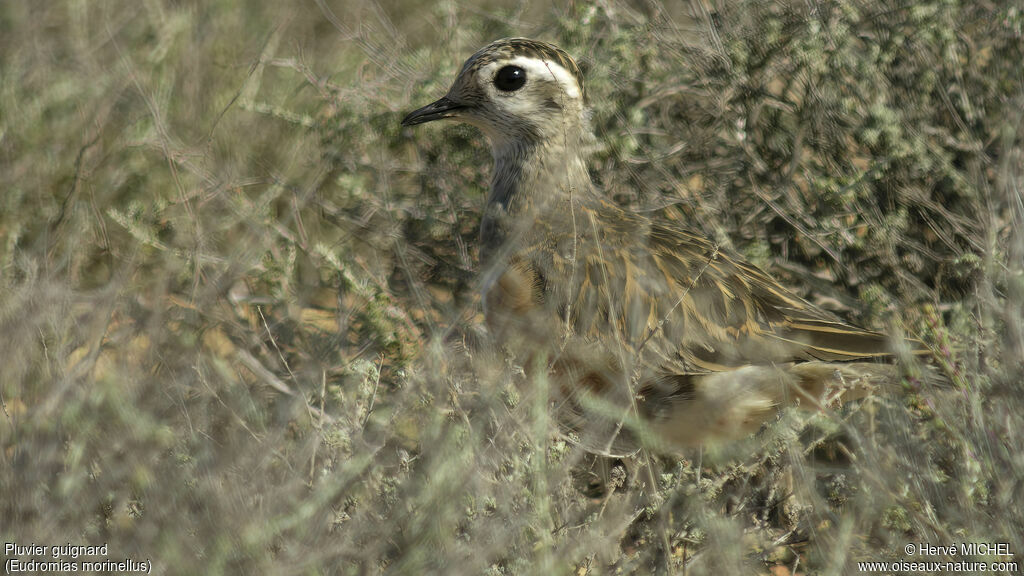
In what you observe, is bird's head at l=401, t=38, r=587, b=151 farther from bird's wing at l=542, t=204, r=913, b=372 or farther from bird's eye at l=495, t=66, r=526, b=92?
bird's wing at l=542, t=204, r=913, b=372

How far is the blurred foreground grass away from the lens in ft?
8.80

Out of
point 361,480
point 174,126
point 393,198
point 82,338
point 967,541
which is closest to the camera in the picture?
point 967,541

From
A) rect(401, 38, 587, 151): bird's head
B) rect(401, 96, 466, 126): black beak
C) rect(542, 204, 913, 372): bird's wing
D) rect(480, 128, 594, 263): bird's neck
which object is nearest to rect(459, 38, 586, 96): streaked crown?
rect(401, 38, 587, 151): bird's head

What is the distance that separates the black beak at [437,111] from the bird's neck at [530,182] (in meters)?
0.29

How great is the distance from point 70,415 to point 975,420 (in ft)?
9.01

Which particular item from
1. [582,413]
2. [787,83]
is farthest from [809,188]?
[582,413]

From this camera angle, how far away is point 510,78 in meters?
4.32

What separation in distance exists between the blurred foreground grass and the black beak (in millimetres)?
366

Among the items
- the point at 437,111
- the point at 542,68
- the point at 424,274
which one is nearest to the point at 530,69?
the point at 542,68

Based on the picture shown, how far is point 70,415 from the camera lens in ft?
9.16

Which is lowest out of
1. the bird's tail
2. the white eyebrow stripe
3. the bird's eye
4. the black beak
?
the bird's tail

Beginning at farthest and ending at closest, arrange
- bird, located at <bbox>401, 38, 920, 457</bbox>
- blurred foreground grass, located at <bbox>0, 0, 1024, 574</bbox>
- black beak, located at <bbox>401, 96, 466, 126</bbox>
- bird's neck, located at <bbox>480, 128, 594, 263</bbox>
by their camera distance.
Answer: black beak, located at <bbox>401, 96, 466, 126</bbox>
bird's neck, located at <bbox>480, 128, 594, 263</bbox>
bird, located at <bbox>401, 38, 920, 457</bbox>
blurred foreground grass, located at <bbox>0, 0, 1024, 574</bbox>

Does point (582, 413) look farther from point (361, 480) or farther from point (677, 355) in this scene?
point (361, 480)

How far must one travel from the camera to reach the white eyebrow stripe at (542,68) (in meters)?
4.30
